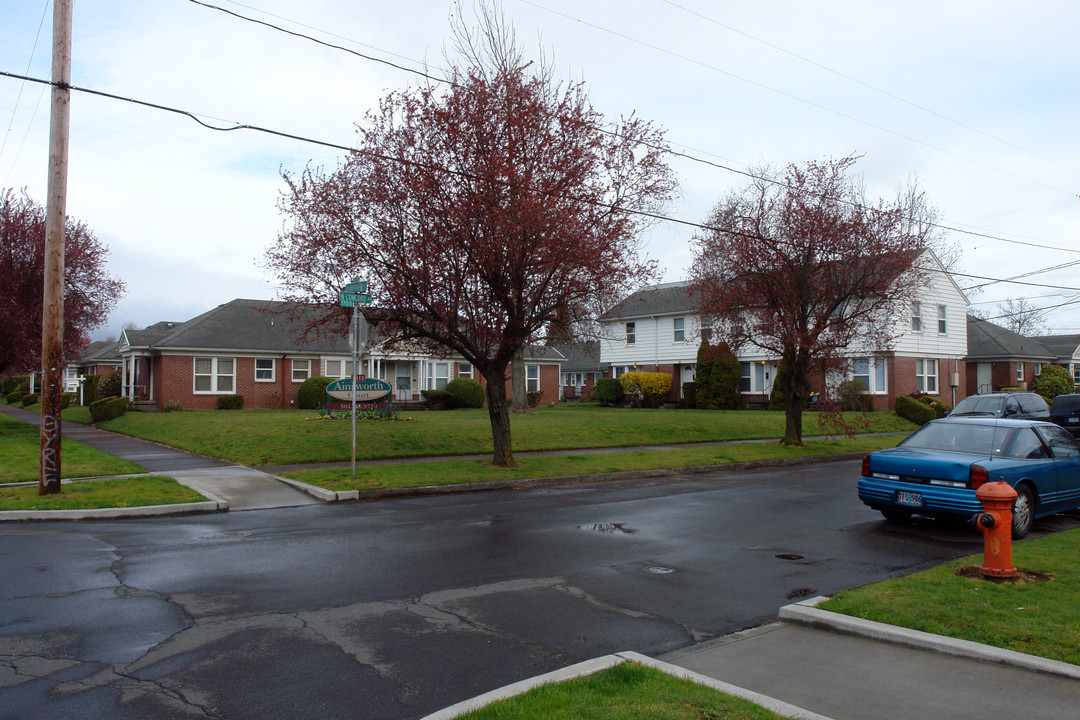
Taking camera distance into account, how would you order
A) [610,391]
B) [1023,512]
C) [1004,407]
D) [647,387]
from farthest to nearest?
1. [610,391]
2. [647,387]
3. [1004,407]
4. [1023,512]

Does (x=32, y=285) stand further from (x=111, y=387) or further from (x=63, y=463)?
(x=111, y=387)

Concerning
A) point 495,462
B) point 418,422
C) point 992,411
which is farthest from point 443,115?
point 992,411

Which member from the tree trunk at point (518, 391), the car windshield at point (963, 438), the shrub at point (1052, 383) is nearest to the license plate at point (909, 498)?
the car windshield at point (963, 438)

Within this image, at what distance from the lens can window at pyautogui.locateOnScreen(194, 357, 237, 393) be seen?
35.9 meters

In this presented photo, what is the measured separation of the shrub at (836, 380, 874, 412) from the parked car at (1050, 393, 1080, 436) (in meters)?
6.18

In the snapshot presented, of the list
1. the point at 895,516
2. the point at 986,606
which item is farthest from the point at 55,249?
the point at 895,516

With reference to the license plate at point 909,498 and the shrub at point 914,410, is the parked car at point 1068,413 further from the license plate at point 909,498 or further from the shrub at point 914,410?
the license plate at point 909,498

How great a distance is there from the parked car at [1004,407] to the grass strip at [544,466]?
10.3ft

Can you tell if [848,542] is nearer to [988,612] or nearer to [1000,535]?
[1000,535]

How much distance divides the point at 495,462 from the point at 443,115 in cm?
751

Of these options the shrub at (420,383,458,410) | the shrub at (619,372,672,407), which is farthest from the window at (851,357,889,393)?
the shrub at (420,383,458,410)

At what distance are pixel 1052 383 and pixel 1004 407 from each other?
82.5ft

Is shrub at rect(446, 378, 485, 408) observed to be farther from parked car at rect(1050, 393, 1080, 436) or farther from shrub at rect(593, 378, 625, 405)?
parked car at rect(1050, 393, 1080, 436)

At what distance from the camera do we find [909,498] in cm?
1017
